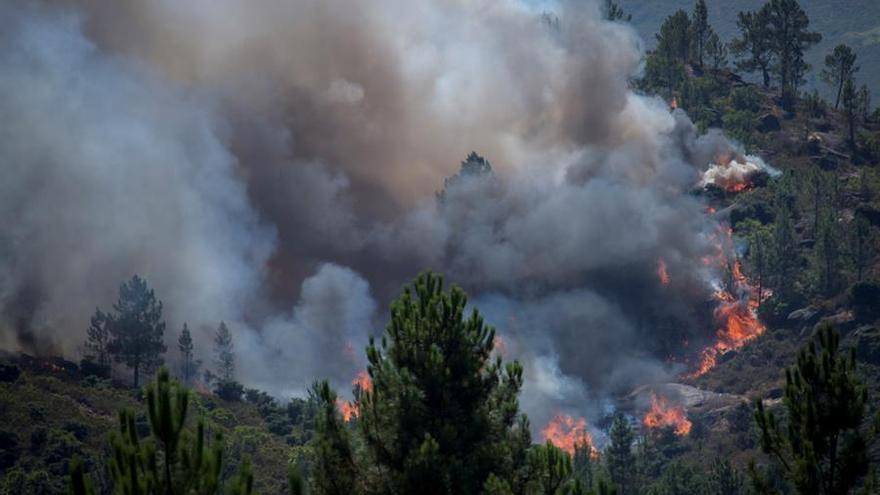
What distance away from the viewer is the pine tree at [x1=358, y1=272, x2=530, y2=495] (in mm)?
26719

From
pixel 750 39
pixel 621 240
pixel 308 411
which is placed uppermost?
pixel 750 39

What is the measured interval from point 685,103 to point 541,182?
140 ft

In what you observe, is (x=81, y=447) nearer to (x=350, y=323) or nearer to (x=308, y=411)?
(x=308, y=411)

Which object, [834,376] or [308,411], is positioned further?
[308,411]

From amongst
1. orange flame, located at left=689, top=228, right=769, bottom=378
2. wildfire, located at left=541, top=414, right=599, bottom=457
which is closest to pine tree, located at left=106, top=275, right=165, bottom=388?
wildfire, located at left=541, top=414, right=599, bottom=457

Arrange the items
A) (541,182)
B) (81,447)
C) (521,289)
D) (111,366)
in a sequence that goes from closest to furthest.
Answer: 1. (81,447)
2. (111,366)
3. (521,289)
4. (541,182)

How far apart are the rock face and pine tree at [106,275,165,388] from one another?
67774 mm

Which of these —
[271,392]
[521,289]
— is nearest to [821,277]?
[521,289]

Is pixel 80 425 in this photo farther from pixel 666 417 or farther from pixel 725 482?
pixel 666 417

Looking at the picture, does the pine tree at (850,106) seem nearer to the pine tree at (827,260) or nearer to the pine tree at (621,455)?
the pine tree at (827,260)

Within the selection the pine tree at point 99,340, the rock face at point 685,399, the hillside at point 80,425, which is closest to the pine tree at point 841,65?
the rock face at point 685,399

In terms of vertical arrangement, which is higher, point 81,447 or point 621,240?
point 621,240

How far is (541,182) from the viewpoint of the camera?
168375 millimetres

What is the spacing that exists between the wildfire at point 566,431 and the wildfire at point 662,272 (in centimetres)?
3689
